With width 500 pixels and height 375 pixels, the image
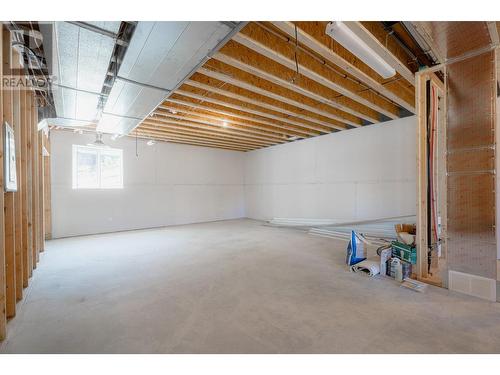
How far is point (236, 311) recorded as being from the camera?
2.19 meters

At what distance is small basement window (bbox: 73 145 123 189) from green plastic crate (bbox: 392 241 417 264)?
21.6 ft

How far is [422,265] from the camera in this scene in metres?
2.91

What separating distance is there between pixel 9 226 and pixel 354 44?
11.9ft

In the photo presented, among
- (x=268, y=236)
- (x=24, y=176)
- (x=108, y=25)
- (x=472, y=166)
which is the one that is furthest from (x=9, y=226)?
(x=472, y=166)

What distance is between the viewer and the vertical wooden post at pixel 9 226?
84.3 inches

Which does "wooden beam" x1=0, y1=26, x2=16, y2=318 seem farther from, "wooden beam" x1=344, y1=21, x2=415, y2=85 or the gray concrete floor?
"wooden beam" x1=344, y1=21, x2=415, y2=85

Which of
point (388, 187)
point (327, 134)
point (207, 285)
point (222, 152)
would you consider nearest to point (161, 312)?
point (207, 285)

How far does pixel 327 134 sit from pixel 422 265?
4275 mm

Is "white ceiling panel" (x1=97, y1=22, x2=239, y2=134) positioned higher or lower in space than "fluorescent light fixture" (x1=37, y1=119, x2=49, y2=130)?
higher

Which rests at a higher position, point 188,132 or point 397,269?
point 188,132

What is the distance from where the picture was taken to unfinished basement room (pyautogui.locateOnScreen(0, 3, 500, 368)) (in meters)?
1.84

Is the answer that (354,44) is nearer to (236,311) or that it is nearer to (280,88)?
(280,88)

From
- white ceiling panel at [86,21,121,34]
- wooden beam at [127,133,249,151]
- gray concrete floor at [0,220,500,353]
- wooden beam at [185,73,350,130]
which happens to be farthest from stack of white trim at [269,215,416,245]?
white ceiling panel at [86,21,121,34]

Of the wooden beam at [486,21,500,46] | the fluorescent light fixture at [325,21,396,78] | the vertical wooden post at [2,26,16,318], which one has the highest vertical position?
the wooden beam at [486,21,500,46]
